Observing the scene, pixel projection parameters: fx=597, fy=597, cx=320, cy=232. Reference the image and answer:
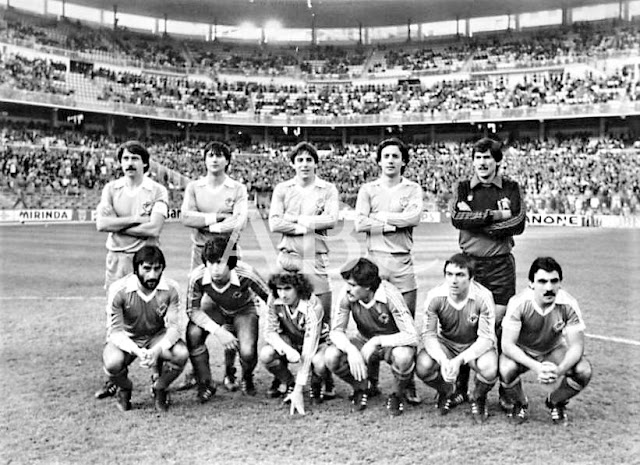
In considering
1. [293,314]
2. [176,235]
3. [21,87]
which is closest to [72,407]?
[293,314]

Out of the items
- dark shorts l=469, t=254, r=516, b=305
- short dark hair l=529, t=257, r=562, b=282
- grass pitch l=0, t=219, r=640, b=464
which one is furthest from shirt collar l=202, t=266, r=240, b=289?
short dark hair l=529, t=257, r=562, b=282

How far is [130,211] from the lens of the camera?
5574mm

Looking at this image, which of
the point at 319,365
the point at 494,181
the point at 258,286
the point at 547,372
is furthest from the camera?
the point at 258,286

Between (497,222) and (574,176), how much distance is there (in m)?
31.1

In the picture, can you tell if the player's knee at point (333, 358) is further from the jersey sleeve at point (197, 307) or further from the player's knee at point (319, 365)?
the jersey sleeve at point (197, 307)

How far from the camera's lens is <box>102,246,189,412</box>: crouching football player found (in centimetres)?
475

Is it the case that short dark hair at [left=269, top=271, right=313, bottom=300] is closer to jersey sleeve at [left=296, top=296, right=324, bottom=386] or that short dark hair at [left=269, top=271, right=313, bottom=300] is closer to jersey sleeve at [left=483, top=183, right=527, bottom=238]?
jersey sleeve at [left=296, top=296, right=324, bottom=386]

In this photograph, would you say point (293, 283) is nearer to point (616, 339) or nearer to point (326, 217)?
point (326, 217)

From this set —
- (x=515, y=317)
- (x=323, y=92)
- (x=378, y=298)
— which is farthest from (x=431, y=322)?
(x=323, y=92)

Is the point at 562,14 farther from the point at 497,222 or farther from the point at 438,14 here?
the point at 497,222

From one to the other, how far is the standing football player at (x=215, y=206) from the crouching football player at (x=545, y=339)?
95.5 inches

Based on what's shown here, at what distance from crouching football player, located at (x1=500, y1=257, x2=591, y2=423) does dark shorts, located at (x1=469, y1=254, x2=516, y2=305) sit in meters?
0.47

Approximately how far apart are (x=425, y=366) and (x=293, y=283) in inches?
49.6

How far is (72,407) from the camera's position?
4785 mm
